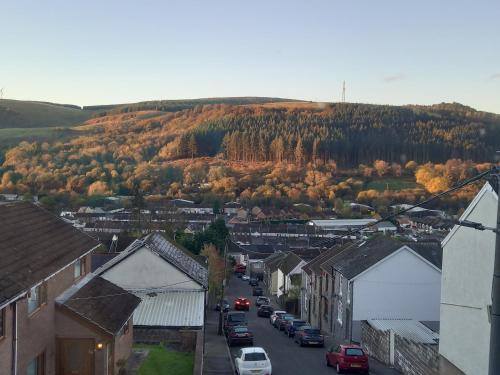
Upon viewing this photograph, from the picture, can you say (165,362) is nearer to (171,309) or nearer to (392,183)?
(171,309)

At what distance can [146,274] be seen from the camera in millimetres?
31484


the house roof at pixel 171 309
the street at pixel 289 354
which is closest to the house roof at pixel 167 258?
the house roof at pixel 171 309

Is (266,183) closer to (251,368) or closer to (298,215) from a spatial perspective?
(298,215)

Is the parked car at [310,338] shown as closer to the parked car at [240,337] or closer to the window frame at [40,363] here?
the parked car at [240,337]

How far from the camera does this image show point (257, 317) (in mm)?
48406

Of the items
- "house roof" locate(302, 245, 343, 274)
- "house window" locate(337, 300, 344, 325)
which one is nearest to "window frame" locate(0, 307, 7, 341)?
"house window" locate(337, 300, 344, 325)

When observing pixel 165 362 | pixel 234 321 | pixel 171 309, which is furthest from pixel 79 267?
pixel 234 321

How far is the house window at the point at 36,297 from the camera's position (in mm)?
15312

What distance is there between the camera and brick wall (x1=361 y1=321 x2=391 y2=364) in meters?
27.1

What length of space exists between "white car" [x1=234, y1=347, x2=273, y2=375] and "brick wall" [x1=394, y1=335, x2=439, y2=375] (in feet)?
17.7

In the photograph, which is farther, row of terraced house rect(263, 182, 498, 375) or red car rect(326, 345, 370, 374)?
red car rect(326, 345, 370, 374)

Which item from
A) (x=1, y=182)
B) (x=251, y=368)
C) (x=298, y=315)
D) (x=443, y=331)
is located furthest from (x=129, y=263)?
(x=1, y=182)

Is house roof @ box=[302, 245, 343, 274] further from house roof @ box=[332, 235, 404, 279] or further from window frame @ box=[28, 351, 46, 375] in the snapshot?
window frame @ box=[28, 351, 46, 375]

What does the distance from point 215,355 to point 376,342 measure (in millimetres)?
7349
